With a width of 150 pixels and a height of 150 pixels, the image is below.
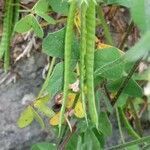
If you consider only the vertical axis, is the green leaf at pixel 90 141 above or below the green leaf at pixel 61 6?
below

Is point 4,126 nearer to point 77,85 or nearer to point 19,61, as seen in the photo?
point 19,61

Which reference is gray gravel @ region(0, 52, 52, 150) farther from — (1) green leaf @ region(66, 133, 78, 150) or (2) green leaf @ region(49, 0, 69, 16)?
(2) green leaf @ region(49, 0, 69, 16)

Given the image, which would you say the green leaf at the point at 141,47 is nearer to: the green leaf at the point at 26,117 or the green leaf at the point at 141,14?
the green leaf at the point at 141,14

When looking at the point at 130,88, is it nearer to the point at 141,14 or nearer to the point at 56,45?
the point at 56,45

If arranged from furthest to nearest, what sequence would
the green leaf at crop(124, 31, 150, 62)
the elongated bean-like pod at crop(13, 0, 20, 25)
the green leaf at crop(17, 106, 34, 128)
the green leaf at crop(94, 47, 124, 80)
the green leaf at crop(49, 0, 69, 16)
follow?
the elongated bean-like pod at crop(13, 0, 20, 25) → the green leaf at crop(17, 106, 34, 128) → the green leaf at crop(49, 0, 69, 16) → the green leaf at crop(94, 47, 124, 80) → the green leaf at crop(124, 31, 150, 62)

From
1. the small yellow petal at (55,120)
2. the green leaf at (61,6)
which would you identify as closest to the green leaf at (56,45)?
the green leaf at (61,6)

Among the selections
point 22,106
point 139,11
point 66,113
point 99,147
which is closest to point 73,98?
point 66,113

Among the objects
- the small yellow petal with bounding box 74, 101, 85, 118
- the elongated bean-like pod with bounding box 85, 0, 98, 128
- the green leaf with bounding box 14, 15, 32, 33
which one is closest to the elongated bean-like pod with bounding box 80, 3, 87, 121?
the elongated bean-like pod with bounding box 85, 0, 98, 128
